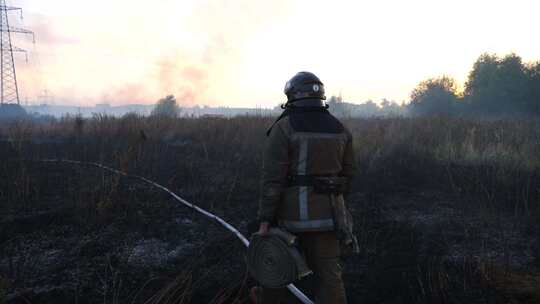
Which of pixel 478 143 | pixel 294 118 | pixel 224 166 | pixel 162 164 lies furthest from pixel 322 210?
pixel 478 143

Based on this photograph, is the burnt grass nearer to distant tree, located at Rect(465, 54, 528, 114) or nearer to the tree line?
the tree line

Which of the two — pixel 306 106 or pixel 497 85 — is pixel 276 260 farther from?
pixel 497 85

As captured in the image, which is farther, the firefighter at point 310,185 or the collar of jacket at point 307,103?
the collar of jacket at point 307,103

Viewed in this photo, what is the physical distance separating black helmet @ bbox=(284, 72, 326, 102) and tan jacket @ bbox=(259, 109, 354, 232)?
0.44 ft

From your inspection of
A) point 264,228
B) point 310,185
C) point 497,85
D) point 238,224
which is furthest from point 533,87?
point 264,228

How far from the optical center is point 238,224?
6691mm

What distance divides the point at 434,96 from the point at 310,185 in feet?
170

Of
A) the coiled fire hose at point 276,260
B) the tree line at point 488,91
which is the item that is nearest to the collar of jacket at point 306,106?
the coiled fire hose at point 276,260

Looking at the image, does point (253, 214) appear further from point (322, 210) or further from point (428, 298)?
point (322, 210)

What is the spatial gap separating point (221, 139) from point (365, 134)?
4507mm

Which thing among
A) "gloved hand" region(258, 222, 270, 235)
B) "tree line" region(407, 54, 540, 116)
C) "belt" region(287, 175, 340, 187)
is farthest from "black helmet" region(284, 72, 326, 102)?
"tree line" region(407, 54, 540, 116)

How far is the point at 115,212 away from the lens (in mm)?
6977

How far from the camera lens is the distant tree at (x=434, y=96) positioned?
49.7 metres

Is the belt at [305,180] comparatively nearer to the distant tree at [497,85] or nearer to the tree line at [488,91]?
the tree line at [488,91]
